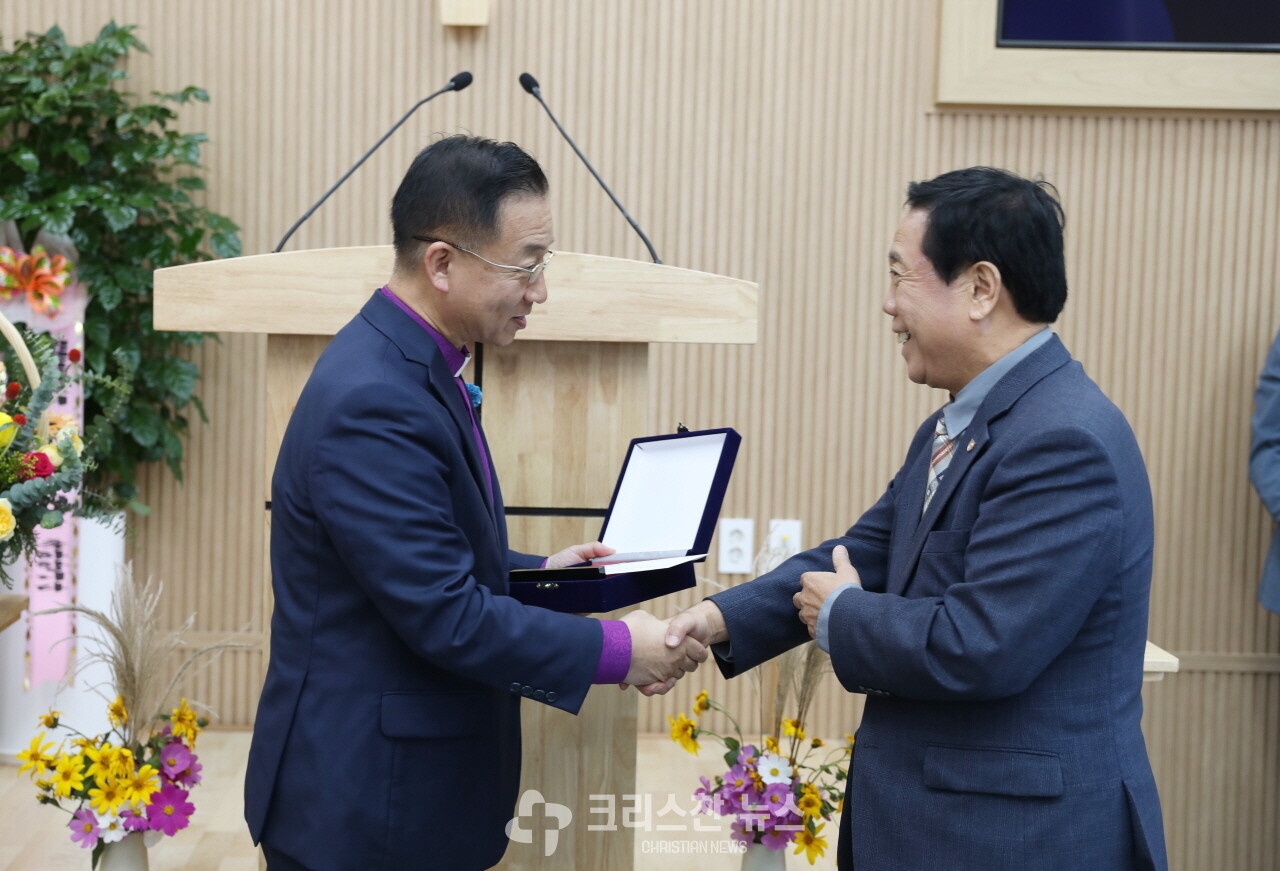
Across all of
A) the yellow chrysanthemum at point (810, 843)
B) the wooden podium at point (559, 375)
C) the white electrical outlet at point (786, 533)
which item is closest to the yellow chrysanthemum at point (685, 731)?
the yellow chrysanthemum at point (810, 843)

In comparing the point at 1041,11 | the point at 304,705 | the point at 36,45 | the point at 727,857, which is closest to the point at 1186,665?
the point at 727,857

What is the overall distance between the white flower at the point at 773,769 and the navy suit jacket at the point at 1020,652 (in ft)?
3.13

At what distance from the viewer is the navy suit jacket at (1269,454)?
Result: 331 cm

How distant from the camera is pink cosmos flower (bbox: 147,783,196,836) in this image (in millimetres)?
2482

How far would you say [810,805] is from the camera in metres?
2.54

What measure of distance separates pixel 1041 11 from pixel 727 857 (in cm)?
247

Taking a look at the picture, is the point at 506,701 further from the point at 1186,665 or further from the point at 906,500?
the point at 1186,665

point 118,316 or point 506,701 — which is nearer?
point 506,701

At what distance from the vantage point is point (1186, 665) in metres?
3.67

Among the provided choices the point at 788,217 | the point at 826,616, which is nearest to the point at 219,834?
the point at 826,616

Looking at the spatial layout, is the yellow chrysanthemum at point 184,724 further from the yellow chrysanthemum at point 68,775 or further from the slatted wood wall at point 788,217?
the slatted wood wall at point 788,217

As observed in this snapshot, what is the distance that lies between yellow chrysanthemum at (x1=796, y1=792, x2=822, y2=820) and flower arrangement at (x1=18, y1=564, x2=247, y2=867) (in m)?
1.25

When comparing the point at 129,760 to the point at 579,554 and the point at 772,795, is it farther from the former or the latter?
the point at 772,795

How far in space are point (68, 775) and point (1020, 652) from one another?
6.32 feet
